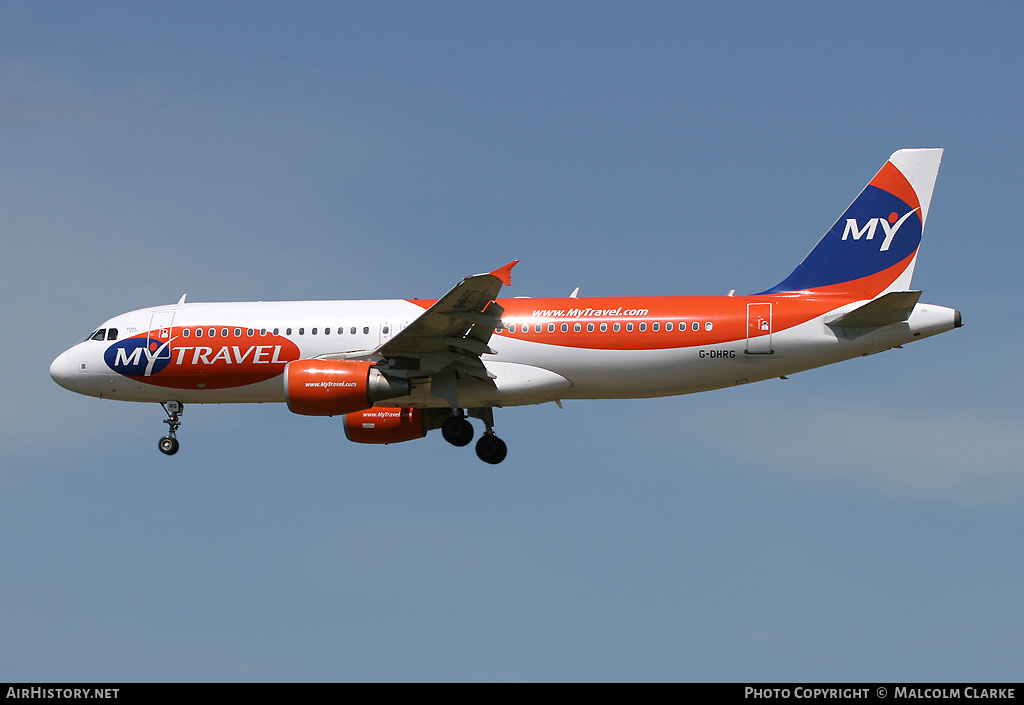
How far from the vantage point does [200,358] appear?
31531mm

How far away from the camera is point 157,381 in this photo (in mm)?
32062

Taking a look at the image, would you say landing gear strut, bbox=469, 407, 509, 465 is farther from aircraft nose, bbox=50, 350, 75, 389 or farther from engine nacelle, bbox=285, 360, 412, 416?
aircraft nose, bbox=50, 350, 75, 389

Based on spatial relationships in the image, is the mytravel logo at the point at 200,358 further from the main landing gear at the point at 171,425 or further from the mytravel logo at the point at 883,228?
the mytravel logo at the point at 883,228

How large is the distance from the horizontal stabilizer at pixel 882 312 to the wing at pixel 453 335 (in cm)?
824

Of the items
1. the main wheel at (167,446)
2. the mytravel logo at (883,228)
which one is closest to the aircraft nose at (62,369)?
the main wheel at (167,446)

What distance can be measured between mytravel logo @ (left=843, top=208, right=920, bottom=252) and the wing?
949 cm

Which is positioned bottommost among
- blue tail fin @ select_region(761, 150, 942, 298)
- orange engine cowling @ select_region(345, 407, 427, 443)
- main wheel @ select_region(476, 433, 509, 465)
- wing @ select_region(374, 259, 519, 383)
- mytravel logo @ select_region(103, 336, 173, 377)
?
main wheel @ select_region(476, 433, 509, 465)

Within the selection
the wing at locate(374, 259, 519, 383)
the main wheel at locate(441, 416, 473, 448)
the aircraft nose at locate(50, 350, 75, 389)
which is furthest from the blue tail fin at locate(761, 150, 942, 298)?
the aircraft nose at locate(50, 350, 75, 389)

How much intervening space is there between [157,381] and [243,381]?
2.56 m

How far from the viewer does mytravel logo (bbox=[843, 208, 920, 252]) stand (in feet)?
101

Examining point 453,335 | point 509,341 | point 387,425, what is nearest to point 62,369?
point 387,425
